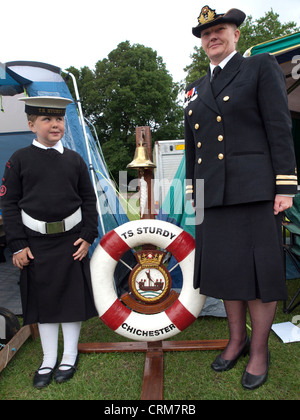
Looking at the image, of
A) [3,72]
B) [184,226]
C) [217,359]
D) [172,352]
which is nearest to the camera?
[217,359]

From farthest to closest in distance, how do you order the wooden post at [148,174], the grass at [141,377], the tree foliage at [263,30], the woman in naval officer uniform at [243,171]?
the tree foliage at [263,30], the wooden post at [148,174], the grass at [141,377], the woman in naval officer uniform at [243,171]

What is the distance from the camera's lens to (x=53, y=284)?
A: 1.63 m

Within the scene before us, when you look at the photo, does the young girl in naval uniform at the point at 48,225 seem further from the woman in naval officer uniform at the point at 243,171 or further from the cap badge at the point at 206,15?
the cap badge at the point at 206,15

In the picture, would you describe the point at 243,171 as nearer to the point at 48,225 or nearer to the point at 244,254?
the point at 244,254

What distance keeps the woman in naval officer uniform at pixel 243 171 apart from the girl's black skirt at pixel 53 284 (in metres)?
0.69

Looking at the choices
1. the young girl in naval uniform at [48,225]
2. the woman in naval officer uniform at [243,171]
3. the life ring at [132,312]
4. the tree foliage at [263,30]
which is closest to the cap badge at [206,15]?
the woman in naval officer uniform at [243,171]

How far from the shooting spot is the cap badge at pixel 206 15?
1.39 metres

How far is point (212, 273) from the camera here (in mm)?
1521

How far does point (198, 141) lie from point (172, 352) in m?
1.28

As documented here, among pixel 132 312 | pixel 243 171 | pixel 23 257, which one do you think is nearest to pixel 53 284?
pixel 23 257

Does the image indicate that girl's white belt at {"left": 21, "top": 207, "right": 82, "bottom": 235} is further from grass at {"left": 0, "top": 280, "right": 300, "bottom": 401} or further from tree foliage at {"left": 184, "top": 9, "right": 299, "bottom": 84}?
tree foliage at {"left": 184, "top": 9, "right": 299, "bottom": 84}

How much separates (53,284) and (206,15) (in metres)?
1.49
